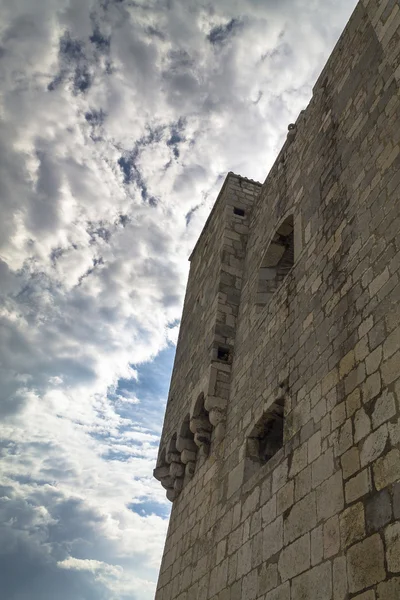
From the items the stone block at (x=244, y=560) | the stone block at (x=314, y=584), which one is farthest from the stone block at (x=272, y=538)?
the stone block at (x=314, y=584)

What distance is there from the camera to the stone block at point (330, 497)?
3299 mm

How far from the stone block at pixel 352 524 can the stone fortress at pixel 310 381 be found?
1 cm

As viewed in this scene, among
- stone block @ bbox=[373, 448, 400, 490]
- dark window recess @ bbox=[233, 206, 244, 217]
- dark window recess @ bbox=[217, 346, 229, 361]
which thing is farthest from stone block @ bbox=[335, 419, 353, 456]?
dark window recess @ bbox=[233, 206, 244, 217]

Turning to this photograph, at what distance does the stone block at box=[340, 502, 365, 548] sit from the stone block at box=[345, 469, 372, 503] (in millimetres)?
57

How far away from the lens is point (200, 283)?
362 inches

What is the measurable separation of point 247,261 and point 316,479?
4.62m

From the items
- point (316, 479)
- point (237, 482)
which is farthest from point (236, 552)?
point (316, 479)

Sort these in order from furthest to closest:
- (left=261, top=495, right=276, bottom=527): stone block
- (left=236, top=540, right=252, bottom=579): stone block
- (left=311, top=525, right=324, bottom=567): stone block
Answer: (left=236, top=540, right=252, bottom=579): stone block
(left=261, top=495, right=276, bottom=527): stone block
(left=311, top=525, right=324, bottom=567): stone block

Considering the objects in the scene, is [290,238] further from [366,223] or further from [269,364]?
[366,223]

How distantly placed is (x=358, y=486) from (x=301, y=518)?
0.72 metres

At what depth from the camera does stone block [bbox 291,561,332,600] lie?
123 inches

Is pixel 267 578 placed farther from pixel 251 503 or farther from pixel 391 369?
pixel 391 369

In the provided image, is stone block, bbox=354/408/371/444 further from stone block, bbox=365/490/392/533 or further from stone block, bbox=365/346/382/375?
stone block, bbox=365/490/392/533

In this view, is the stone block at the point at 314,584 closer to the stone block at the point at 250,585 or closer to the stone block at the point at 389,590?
the stone block at the point at 389,590
